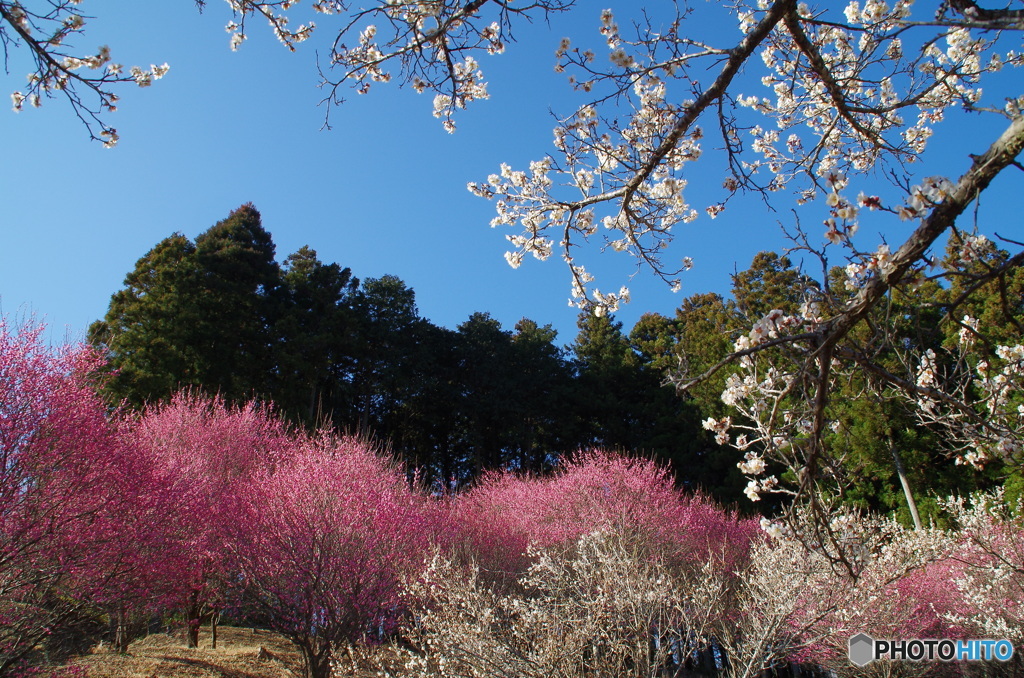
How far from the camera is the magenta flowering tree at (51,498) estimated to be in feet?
22.0

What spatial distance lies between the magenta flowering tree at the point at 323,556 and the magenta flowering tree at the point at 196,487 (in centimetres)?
57

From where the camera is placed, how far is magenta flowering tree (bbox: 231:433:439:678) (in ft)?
28.0

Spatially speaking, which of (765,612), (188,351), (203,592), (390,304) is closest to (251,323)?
(188,351)

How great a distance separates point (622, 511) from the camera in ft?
44.7

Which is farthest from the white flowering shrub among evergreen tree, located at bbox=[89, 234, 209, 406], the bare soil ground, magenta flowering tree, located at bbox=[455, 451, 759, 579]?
evergreen tree, located at bbox=[89, 234, 209, 406]

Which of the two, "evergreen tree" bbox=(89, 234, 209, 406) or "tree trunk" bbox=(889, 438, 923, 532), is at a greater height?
"evergreen tree" bbox=(89, 234, 209, 406)

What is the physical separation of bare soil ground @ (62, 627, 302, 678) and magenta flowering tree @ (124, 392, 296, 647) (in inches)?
25.7

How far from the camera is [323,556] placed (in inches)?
344

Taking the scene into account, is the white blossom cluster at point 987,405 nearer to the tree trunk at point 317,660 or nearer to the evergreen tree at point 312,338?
the tree trunk at point 317,660

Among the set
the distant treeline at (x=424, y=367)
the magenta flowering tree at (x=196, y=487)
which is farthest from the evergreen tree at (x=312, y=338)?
the magenta flowering tree at (x=196, y=487)

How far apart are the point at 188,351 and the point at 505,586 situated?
42.3 ft

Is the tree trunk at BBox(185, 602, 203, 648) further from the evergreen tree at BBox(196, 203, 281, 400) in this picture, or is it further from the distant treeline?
the evergreen tree at BBox(196, 203, 281, 400)

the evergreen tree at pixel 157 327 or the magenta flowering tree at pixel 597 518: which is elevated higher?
the evergreen tree at pixel 157 327

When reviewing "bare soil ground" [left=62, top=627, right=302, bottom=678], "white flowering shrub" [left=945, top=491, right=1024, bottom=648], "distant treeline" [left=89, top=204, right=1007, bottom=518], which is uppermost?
"distant treeline" [left=89, top=204, right=1007, bottom=518]
